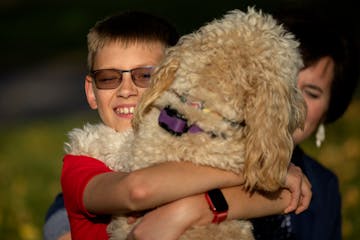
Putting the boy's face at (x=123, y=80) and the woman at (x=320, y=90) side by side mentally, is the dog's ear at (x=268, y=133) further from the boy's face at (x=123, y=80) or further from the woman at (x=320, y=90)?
the woman at (x=320, y=90)

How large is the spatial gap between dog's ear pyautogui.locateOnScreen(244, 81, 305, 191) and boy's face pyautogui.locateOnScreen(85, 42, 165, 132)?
2.80 feet

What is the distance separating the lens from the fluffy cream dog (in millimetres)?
3107

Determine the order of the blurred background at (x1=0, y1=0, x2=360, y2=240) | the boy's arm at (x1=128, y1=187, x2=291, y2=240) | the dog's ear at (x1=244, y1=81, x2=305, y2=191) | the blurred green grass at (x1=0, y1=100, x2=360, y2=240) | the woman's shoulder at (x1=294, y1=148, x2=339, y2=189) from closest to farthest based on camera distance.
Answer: the dog's ear at (x1=244, y1=81, x2=305, y2=191) < the boy's arm at (x1=128, y1=187, x2=291, y2=240) < the woman's shoulder at (x1=294, y1=148, x2=339, y2=189) < the blurred green grass at (x1=0, y1=100, x2=360, y2=240) < the blurred background at (x1=0, y1=0, x2=360, y2=240)

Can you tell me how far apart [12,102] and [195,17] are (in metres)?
7.37

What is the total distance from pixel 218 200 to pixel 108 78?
97 cm

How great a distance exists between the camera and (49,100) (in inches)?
560

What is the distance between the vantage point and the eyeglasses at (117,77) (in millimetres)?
3797

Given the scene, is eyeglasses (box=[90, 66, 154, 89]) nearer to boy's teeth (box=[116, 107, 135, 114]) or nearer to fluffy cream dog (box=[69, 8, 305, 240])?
boy's teeth (box=[116, 107, 135, 114])

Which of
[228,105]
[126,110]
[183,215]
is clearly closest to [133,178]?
[183,215]

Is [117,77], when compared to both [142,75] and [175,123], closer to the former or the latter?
[142,75]

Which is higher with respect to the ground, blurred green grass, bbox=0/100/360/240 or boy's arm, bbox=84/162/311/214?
boy's arm, bbox=84/162/311/214

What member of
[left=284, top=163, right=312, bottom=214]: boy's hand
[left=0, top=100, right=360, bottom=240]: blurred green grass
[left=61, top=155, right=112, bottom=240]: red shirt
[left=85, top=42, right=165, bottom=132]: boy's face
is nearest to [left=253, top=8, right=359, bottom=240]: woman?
[left=284, top=163, right=312, bottom=214]: boy's hand

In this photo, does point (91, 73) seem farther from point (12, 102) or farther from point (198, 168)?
point (12, 102)

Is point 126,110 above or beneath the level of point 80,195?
above
